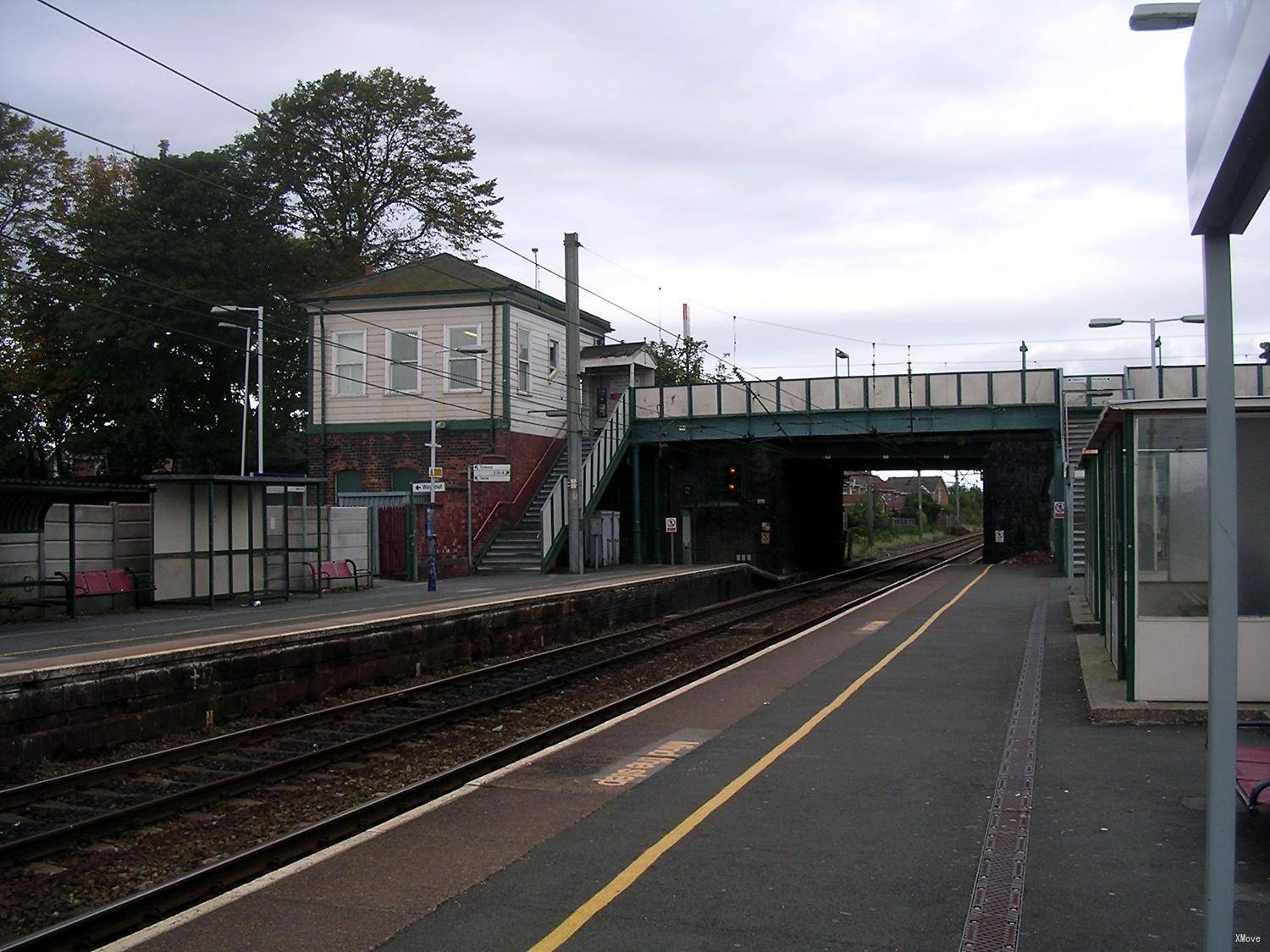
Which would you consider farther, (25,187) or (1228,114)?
(25,187)

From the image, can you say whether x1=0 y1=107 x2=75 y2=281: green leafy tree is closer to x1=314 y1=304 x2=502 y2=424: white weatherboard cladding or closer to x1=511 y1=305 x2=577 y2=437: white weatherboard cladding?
x1=314 y1=304 x2=502 y2=424: white weatherboard cladding

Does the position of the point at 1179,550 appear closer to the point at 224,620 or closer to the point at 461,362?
the point at 224,620

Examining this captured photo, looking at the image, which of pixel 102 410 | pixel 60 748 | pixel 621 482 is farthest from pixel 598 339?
pixel 60 748

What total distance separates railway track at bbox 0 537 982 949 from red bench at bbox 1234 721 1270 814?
17.2 feet

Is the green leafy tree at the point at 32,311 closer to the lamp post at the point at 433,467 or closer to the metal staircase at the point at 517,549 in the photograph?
the lamp post at the point at 433,467

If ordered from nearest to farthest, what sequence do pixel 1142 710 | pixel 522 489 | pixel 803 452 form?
pixel 1142 710
pixel 522 489
pixel 803 452

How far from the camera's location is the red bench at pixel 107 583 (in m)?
18.9

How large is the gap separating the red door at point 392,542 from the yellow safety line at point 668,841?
61.9 feet

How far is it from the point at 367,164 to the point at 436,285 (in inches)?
579

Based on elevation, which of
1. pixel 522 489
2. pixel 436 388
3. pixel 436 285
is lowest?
pixel 522 489

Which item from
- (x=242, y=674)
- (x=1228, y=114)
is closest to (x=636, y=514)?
(x=242, y=674)

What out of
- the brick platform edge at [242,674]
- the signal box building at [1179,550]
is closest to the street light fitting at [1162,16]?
the signal box building at [1179,550]

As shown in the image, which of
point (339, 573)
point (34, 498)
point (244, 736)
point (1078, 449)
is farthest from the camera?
point (1078, 449)

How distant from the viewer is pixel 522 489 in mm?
33031
